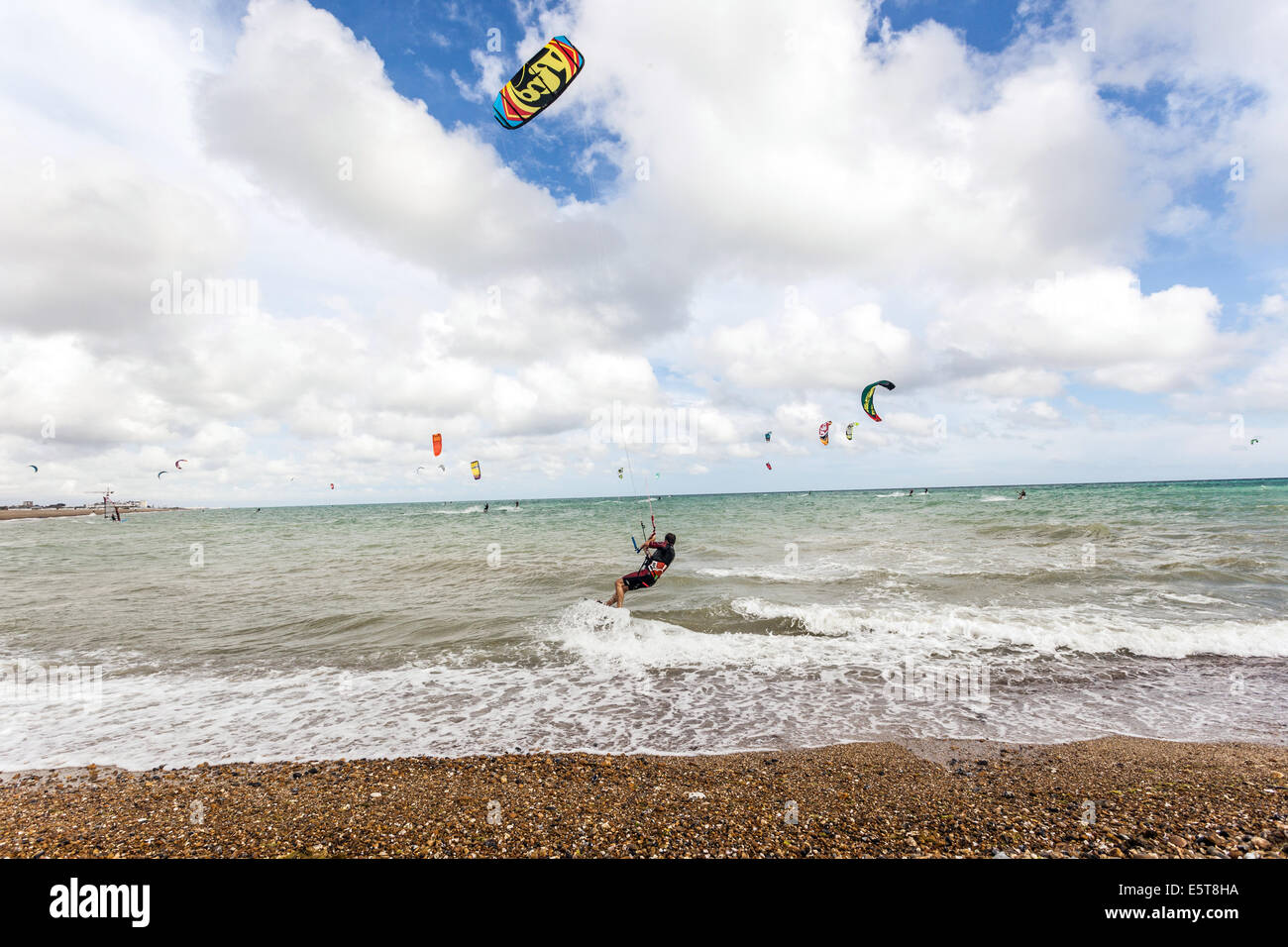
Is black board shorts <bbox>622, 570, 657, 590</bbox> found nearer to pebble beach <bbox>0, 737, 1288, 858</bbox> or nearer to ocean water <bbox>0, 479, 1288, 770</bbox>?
ocean water <bbox>0, 479, 1288, 770</bbox>

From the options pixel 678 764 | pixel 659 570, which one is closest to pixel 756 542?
pixel 659 570

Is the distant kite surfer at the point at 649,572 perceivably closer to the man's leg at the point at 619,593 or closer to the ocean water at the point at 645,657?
the man's leg at the point at 619,593

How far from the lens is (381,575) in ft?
68.8

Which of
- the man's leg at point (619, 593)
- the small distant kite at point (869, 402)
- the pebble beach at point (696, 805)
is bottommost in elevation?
the pebble beach at point (696, 805)

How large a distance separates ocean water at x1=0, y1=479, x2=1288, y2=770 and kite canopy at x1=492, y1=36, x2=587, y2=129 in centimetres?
1055

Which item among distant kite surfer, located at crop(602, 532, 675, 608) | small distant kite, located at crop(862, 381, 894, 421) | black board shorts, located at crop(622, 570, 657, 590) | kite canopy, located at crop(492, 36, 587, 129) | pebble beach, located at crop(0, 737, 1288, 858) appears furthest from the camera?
small distant kite, located at crop(862, 381, 894, 421)

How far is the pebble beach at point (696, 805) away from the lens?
4.46m

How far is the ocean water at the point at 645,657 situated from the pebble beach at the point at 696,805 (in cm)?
59

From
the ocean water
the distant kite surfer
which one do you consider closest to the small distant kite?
the ocean water

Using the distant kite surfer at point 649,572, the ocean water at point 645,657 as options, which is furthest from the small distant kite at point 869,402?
the distant kite surfer at point 649,572

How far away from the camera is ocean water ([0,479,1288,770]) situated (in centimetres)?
720
